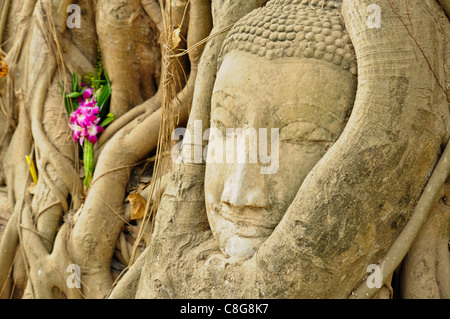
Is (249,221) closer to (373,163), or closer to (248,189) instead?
(248,189)

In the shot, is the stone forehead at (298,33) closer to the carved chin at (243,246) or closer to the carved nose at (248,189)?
the carved nose at (248,189)

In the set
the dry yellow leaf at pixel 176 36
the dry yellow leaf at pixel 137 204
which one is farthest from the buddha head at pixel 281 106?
the dry yellow leaf at pixel 137 204

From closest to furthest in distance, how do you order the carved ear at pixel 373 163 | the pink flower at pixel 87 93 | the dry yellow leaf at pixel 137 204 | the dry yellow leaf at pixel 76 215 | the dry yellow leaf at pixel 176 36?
the carved ear at pixel 373 163, the dry yellow leaf at pixel 176 36, the dry yellow leaf at pixel 137 204, the dry yellow leaf at pixel 76 215, the pink flower at pixel 87 93

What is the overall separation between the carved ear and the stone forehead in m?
0.07

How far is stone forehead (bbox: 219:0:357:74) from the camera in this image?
4.98ft

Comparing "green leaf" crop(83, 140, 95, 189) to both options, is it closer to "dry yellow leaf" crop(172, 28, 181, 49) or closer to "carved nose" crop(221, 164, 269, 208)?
"dry yellow leaf" crop(172, 28, 181, 49)

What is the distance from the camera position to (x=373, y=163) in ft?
4.54

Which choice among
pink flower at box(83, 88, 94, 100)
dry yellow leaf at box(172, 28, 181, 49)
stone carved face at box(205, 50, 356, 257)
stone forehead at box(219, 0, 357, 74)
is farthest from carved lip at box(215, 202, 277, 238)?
pink flower at box(83, 88, 94, 100)

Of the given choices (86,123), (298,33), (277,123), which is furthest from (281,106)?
(86,123)

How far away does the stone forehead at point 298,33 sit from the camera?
1.52 m

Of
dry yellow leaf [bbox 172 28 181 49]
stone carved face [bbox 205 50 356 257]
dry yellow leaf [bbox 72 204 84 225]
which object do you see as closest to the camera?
stone carved face [bbox 205 50 356 257]

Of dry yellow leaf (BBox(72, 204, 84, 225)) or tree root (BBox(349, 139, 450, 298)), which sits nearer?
tree root (BBox(349, 139, 450, 298))

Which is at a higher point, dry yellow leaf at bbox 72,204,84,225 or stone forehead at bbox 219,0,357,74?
stone forehead at bbox 219,0,357,74
